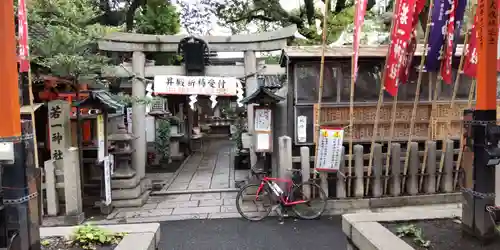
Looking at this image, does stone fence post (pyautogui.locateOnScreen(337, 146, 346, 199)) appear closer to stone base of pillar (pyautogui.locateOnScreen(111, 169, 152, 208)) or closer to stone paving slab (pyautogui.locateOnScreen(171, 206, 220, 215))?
stone paving slab (pyautogui.locateOnScreen(171, 206, 220, 215))

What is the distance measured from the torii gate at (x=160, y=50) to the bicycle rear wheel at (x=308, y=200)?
4.11m

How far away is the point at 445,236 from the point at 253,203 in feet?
17.7

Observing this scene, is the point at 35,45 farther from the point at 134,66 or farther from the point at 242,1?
the point at 242,1

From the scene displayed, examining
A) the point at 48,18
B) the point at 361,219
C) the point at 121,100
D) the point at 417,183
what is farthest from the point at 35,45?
the point at 417,183

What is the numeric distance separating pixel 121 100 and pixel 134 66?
4.28 feet

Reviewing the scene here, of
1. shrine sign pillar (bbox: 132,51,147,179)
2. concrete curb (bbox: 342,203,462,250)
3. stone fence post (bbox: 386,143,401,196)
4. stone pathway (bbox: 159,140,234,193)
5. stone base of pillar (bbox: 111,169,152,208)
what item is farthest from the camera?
stone pathway (bbox: 159,140,234,193)

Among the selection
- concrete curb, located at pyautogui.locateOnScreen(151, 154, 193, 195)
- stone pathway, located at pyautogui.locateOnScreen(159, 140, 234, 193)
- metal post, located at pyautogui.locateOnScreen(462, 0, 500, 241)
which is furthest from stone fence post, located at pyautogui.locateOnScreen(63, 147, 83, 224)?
metal post, located at pyautogui.locateOnScreen(462, 0, 500, 241)

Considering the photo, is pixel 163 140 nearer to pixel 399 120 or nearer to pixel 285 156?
pixel 285 156

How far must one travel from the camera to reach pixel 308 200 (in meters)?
8.24

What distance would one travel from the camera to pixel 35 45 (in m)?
8.09

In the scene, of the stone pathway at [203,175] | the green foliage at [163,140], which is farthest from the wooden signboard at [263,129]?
the green foliage at [163,140]

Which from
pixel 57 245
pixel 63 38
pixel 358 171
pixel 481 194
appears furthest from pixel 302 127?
pixel 57 245

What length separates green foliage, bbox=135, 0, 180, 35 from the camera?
56.5 feet

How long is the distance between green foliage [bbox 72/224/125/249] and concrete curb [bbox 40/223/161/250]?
0.12 m
